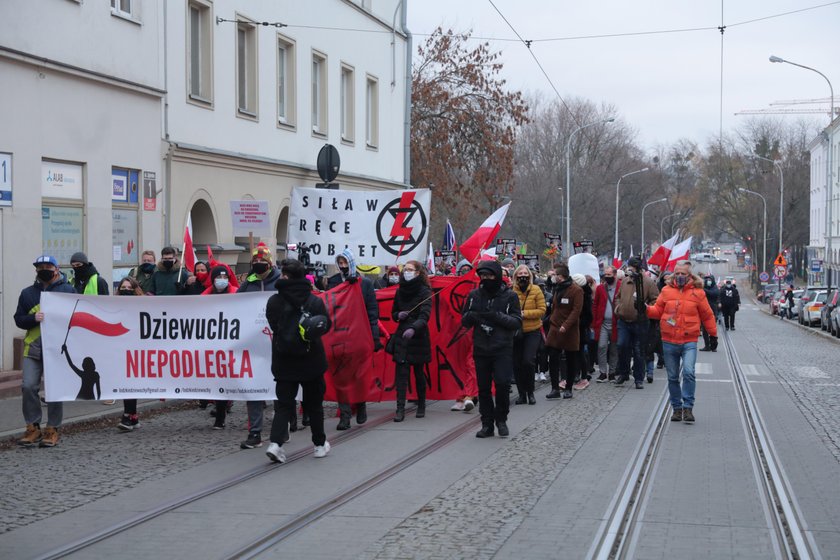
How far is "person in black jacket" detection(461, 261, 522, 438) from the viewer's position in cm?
1100

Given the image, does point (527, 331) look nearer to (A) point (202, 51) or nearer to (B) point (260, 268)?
(B) point (260, 268)

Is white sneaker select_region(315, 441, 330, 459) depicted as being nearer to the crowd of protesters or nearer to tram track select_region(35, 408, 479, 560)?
the crowd of protesters

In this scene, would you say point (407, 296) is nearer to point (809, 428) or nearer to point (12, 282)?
point (809, 428)

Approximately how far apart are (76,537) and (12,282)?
8926 mm

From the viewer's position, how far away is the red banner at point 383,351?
11945mm

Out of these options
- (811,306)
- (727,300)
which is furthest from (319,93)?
(811,306)

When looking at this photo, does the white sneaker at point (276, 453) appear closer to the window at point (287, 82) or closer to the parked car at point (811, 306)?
the window at point (287, 82)

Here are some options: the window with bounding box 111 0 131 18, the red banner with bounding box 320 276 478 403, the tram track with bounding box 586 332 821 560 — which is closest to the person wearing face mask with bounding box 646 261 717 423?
the tram track with bounding box 586 332 821 560

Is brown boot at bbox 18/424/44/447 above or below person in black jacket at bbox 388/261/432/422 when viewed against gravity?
below

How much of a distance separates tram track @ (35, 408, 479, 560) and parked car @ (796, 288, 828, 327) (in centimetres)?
3475

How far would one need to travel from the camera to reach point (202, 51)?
69.3 ft

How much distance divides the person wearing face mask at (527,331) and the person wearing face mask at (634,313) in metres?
2.78

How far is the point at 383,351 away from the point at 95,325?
3590 millimetres

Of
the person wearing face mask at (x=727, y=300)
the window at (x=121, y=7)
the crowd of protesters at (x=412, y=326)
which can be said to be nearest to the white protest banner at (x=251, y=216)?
the crowd of protesters at (x=412, y=326)
